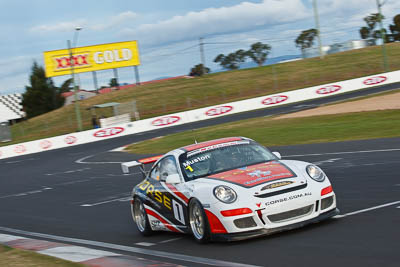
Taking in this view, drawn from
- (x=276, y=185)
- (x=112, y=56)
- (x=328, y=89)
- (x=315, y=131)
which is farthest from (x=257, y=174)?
(x=112, y=56)

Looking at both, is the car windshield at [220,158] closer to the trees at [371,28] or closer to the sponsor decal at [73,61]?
the sponsor decal at [73,61]

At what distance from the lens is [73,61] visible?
70625 millimetres

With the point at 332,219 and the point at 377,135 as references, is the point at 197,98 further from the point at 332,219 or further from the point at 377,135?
the point at 332,219

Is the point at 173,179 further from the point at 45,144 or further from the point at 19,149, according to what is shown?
the point at 45,144

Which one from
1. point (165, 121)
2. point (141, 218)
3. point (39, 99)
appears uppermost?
point (141, 218)

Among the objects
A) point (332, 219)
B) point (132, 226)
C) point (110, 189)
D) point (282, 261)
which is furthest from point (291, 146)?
point (282, 261)

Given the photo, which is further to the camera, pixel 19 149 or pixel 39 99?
pixel 39 99

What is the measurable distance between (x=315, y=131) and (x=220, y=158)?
16.5 m

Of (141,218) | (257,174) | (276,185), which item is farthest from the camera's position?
(141,218)

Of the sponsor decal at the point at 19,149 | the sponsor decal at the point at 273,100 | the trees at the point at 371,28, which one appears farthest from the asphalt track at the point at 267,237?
the trees at the point at 371,28

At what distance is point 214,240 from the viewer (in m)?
7.66

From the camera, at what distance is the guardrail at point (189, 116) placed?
43062mm

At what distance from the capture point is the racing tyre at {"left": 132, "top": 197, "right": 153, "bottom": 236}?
947cm

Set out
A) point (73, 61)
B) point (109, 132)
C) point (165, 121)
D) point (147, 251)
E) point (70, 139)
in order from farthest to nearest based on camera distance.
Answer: point (73, 61) → point (165, 121) → point (109, 132) → point (70, 139) → point (147, 251)
